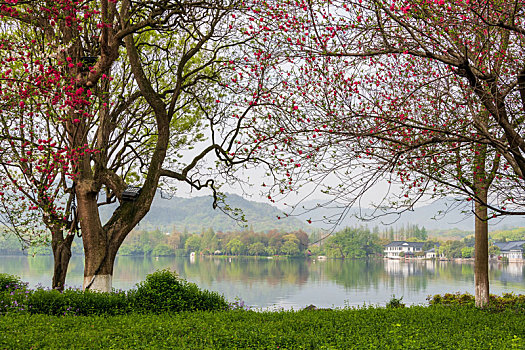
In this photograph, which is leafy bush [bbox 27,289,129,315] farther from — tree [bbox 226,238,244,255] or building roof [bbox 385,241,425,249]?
building roof [bbox 385,241,425,249]

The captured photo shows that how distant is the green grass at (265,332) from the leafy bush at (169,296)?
0.93 m

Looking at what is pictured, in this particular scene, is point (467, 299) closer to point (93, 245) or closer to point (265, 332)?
point (265, 332)

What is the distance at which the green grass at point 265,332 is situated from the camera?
228 inches

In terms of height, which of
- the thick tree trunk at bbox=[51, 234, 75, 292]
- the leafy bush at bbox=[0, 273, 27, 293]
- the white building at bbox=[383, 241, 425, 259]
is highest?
the thick tree trunk at bbox=[51, 234, 75, 292]

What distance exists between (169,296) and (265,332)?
3.73m

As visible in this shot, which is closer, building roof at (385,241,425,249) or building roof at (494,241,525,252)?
building roof at (494,241,525,252)

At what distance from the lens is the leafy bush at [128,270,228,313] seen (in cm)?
927

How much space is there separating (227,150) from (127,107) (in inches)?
122

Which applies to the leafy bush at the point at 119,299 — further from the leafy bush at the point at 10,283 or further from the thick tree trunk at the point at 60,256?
the thick tree trunk at the point at 60,256

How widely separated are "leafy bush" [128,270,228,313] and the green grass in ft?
3.06

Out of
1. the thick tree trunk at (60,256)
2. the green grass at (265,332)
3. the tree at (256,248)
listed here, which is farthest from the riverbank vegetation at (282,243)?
the green grass at (265,332)

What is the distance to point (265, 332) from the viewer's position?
20.8 feet

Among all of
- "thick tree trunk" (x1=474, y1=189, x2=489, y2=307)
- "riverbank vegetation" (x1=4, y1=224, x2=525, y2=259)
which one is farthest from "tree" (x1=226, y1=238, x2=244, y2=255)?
"thick tree trunk" (x1=474, y1=189, x2=489, y2=307)

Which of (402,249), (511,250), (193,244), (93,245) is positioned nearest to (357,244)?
(511,250)
